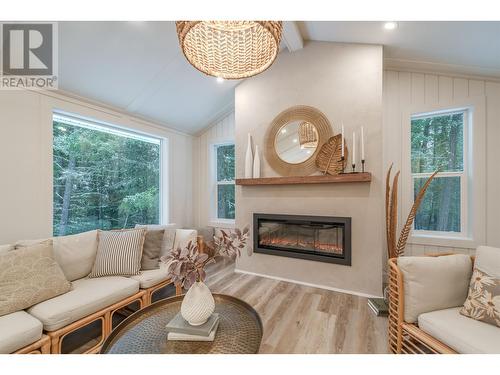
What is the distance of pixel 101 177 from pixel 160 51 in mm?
1857

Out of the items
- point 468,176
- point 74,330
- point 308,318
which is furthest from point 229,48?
Answer: point 468,176

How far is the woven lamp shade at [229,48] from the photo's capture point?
1.39 metres

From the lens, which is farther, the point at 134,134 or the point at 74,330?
the point at 134,134

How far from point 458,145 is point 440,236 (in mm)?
1149

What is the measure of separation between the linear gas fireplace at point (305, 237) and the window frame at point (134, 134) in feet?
Result: 5.95

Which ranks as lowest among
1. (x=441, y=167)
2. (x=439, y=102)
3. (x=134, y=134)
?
(x=441, y=167)

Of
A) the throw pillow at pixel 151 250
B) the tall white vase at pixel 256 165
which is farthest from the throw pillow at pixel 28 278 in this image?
the tall white vase at pixel 256 165

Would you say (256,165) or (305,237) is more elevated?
(256,165)

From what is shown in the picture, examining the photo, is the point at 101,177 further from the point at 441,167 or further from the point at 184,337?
the point at 441,167

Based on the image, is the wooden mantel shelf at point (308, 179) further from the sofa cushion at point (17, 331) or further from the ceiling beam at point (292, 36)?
the sofa cushion at point (17, 331)

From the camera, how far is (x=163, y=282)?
2215mm
